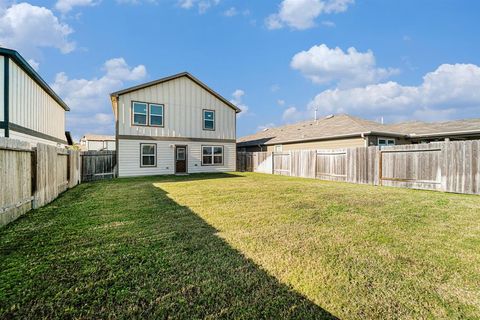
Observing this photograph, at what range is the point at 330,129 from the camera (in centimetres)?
1797

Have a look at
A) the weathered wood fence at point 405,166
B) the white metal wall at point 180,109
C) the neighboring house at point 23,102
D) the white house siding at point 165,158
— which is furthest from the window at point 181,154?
the weathered wood fence at point 405,166

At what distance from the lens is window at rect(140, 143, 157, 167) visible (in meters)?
15.4

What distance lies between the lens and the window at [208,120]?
1764cm

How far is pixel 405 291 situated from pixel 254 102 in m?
34.1

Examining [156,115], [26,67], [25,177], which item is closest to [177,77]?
[156,115]

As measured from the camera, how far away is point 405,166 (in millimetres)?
10031

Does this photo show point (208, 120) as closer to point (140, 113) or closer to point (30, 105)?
point (140, 113)

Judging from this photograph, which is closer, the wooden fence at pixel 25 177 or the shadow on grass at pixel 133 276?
the shadow on grass at pixel 133 276

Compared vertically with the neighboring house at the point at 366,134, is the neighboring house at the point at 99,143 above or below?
above

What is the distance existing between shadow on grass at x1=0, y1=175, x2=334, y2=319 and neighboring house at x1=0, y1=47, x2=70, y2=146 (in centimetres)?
658

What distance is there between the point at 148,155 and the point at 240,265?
1416 cm

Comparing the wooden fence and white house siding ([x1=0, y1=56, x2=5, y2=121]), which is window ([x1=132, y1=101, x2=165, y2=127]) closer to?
white house siding ([x1=0, y1=56, x2=5, y2=121])

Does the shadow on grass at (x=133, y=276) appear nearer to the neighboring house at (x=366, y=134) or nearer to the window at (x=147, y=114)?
the window at (x=147, y=114)

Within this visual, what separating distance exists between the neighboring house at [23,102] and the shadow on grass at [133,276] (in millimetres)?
→ 6577
